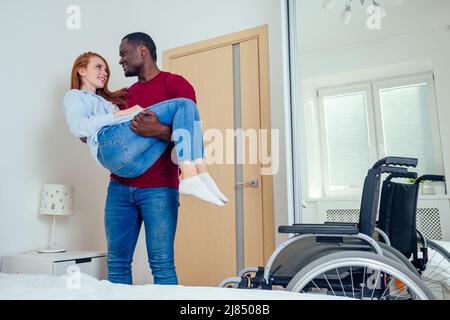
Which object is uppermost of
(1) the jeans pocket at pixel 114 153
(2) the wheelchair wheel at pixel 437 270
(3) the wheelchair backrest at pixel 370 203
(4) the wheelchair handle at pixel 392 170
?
(1) the jeans pocket at pixel 114 153

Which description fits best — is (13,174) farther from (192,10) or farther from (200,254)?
(192,10)

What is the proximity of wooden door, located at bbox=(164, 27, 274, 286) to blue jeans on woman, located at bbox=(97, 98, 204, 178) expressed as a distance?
2.73 feet

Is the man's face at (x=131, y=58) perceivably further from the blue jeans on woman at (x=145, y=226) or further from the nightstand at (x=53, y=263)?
the nightstand at (x=53, y=263)

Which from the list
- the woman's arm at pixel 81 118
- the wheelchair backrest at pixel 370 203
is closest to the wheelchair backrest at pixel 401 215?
the wheelchair backrest at pixel 370 203

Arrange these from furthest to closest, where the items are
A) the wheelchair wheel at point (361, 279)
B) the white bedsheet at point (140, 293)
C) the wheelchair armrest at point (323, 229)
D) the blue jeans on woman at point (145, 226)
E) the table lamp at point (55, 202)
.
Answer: the table lamp at point (55, 202) < the blue jeans on woman at point (145, 226) < the wheelchair armrest at point (323, 229) < the wheelchair wheel at point (361, 279) < the white bedsheet at point (140, 293)

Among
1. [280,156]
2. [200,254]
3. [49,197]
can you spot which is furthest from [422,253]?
[49,197]

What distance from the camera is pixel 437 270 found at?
1.57m

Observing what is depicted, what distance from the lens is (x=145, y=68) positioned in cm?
167

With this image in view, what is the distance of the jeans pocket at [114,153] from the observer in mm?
1474

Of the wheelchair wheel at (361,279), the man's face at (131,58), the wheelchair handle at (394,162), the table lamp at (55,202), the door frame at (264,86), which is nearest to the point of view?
the wheelchair wheel at (361,279)

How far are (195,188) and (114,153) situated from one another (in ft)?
1.19

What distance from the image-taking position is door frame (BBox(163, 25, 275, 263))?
2.19m

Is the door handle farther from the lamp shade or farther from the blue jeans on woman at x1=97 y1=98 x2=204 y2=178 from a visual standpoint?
the lamp shade

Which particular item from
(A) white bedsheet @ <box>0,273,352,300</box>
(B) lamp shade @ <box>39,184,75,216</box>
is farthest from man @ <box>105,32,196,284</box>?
(B) lamp shade @ <box>39,184,75,216</box>
